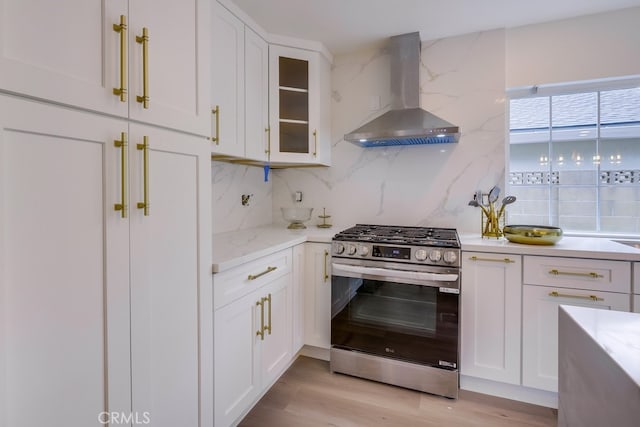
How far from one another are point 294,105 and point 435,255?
1.51 metres

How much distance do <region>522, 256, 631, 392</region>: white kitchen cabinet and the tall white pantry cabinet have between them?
5.83ft

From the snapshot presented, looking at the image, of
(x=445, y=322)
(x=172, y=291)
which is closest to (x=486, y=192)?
(x=445, y=322)

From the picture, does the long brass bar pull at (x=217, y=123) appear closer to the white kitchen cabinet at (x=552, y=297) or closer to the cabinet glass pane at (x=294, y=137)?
the cabinet glass pane at (x=294, y=137)

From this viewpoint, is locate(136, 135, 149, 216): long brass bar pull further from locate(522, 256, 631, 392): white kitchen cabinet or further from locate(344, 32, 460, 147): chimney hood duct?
locate(522, 256, 631, 392): white kitchen cabinet

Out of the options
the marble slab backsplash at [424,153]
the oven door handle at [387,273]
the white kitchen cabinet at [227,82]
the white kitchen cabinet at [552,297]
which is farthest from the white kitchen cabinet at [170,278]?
the white kitchen cabinet at [552,297]

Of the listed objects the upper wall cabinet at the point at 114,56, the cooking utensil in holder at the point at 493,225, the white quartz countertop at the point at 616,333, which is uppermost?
the upper wall cabinet at the point at 114,56

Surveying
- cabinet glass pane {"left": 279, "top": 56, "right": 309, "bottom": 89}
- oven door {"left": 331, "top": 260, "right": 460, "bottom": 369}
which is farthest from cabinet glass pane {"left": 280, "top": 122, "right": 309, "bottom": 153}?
oven door {"left": 331, "top": 260, "right": 460, "bottom": 369}

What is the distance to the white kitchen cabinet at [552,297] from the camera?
1.71m

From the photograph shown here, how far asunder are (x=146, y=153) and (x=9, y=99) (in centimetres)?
35

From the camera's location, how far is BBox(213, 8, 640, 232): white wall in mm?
2244

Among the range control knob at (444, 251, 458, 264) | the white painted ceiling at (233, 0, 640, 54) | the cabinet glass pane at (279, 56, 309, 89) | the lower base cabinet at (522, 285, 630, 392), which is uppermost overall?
the white painted ceiling at (233, 0, 640, 54)

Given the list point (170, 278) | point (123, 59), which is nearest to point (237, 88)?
point (123, 59)

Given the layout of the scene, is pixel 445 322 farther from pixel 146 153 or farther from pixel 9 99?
pixel 9 99

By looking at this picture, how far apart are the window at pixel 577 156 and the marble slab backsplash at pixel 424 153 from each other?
269 millimetres
